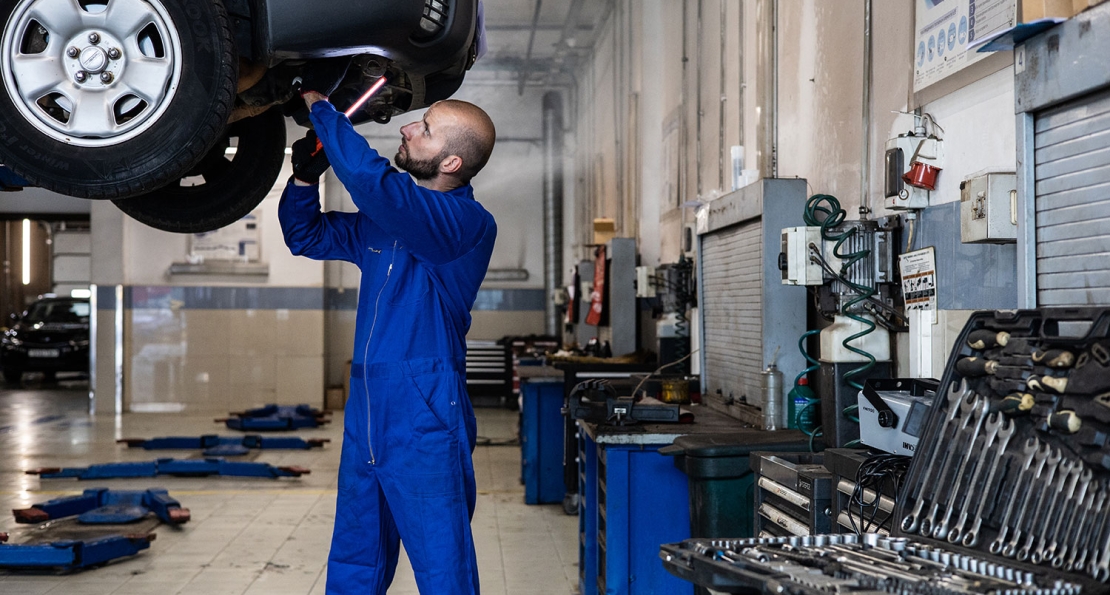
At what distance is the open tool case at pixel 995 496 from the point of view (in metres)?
1.13

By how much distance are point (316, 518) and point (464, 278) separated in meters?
3.12

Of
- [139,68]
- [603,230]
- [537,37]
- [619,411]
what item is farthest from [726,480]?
[537,37]

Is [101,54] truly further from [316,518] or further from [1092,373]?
[316,518]

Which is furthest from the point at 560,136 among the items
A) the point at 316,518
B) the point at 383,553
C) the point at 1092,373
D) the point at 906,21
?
the point at 1092,373

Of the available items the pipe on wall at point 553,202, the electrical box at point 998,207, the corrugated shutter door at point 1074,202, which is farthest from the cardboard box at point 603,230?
the corrugated shutter door at point 1074,202

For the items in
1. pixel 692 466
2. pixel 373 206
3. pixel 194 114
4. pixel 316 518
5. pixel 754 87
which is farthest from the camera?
pixel 316 518

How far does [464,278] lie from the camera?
2072 millimetres

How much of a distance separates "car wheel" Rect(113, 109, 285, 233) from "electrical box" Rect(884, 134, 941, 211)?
5.00 ft

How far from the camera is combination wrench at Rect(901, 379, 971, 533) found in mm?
1404

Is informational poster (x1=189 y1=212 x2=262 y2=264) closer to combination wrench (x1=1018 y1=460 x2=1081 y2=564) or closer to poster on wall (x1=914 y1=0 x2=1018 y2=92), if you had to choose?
poster on wall (x1=914 y1=0 x2=1018 y2=92)

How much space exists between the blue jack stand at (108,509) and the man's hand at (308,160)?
299cm

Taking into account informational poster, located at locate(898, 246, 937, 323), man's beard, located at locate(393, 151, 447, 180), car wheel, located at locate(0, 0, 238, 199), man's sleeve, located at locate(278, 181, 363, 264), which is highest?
car wheel, located at locate(0, 0, 238, 199)

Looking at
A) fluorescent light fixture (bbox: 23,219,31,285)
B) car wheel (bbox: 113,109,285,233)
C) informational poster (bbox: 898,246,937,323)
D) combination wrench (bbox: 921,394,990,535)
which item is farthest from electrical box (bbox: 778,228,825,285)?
fluorescent light fixture (bbox: 23,219,31,285)

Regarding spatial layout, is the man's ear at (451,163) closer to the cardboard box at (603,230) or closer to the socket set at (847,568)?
the socket set at (847,568)
